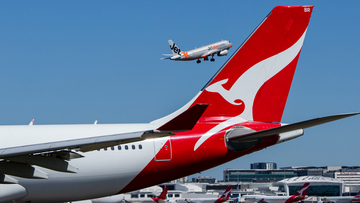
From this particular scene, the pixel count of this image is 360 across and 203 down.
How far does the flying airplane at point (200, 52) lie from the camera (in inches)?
2650

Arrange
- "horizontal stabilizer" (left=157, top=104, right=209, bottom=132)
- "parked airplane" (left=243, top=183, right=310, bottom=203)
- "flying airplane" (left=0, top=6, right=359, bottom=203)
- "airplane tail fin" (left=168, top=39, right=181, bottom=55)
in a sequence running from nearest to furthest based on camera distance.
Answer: "horizontal stabilizer" (left=157, top=104, right=209, bottom=132) → "flying airplane" (left=0, top=6, right=359, bottom=203) → "parked airplane" (left=243, top=183, right=310, bottom=203) → "airplane tail fin" (left=168, top=39, right=181, bottom=55)

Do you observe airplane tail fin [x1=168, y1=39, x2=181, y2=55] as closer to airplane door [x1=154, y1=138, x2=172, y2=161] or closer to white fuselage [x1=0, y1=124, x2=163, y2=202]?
airplane door [x1=154, y1=138, x2=172, y2=161]

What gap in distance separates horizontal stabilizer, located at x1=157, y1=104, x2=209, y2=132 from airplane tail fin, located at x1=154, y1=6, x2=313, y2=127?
600 centimetres

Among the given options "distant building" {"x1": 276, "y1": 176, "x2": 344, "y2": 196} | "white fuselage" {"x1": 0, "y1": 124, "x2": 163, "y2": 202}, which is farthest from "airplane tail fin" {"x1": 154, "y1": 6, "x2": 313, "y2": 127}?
"distant building" {"x1": 276, "y1": 176, "x2": 344, "y2": 196}

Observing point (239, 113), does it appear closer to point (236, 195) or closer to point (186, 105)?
point (186, 105)

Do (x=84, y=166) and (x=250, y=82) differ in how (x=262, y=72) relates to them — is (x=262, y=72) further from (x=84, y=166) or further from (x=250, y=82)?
(x=84, y=166)

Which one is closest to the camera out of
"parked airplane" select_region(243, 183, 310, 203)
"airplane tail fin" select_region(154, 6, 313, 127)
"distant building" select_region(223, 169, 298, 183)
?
"airplane tail fin" select_region(154, 6, 313, 127)

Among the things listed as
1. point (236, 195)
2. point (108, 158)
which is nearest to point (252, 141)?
point (108, 158)

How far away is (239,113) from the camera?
50.7 feet

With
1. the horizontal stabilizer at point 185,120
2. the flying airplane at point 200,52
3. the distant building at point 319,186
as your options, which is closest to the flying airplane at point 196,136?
the horizontal stabilizer at point 185,120

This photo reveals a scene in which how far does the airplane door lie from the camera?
14.1 meters

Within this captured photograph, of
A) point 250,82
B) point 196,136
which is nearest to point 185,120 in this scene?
point 196,136

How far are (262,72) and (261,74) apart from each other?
0.08 meters

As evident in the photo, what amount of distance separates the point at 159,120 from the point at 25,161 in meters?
6.11
